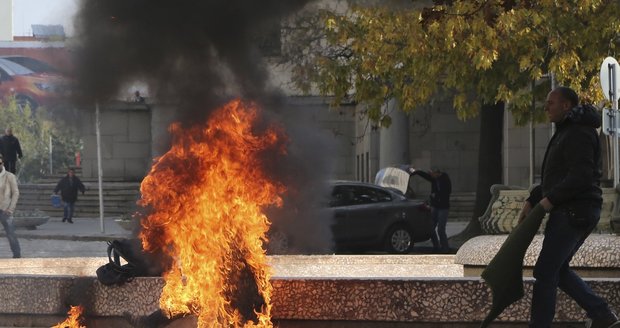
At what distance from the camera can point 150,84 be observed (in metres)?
7.98

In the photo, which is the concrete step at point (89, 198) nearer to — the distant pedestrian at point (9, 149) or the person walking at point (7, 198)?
the distant pedestrian at point (9, 149)

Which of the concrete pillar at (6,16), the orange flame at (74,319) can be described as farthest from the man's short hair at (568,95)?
the concrete pillar at (6,16)

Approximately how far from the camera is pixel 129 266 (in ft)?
25.0

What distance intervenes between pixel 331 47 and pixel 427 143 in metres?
14.9

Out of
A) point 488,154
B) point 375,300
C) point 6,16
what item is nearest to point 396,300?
Result: point 375,300

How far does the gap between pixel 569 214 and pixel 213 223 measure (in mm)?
1971

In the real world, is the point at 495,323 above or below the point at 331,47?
below

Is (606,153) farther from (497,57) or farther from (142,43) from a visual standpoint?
(142,43)

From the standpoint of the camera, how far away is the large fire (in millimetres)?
7141

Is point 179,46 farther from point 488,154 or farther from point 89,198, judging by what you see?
point 89,198

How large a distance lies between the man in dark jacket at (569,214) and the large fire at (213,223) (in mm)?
1559

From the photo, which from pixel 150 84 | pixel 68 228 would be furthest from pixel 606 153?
pixel 150 84

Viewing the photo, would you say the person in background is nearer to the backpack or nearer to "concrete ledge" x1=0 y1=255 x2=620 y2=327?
the backpack

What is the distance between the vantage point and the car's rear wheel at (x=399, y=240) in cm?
2181
